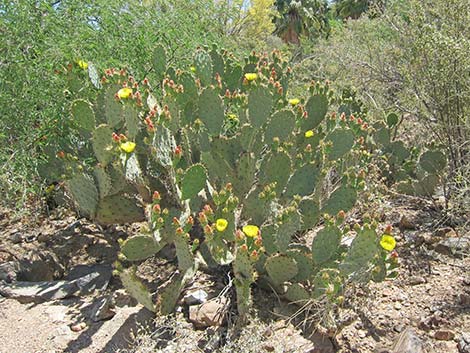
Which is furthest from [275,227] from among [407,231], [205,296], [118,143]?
[407,231]

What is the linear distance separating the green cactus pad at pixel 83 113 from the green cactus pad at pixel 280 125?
1.17 m

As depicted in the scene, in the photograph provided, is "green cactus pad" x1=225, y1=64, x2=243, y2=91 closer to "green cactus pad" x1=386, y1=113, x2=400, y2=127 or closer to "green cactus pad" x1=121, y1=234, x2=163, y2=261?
"green cactus pad" x1=386, y1=113, x2=400, y2=127

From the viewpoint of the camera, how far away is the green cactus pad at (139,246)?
2.62 m

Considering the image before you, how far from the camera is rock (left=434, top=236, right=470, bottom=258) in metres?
3.15

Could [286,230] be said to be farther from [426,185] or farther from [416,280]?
[426,185]

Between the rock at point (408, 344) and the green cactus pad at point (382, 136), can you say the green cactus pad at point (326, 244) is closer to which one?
the rock at point (408, 344)

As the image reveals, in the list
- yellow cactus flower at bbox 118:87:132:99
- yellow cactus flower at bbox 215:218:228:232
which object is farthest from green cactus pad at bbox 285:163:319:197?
yellow cactus flower at bbox 118:87:132:99

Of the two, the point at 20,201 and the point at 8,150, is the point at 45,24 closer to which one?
the point at 8,150

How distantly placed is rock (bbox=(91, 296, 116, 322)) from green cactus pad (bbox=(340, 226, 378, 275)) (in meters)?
1.33

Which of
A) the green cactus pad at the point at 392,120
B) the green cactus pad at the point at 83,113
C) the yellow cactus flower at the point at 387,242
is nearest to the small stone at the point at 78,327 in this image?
the green cactus pad at the point at 83,113

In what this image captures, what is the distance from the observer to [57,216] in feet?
13.3

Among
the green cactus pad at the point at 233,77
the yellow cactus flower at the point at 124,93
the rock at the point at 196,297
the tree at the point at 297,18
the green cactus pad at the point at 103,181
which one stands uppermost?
the tree at the point at 297,18

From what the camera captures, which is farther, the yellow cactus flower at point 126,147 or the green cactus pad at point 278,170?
the green cactus pad at point 278,170

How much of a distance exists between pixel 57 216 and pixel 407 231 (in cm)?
279
